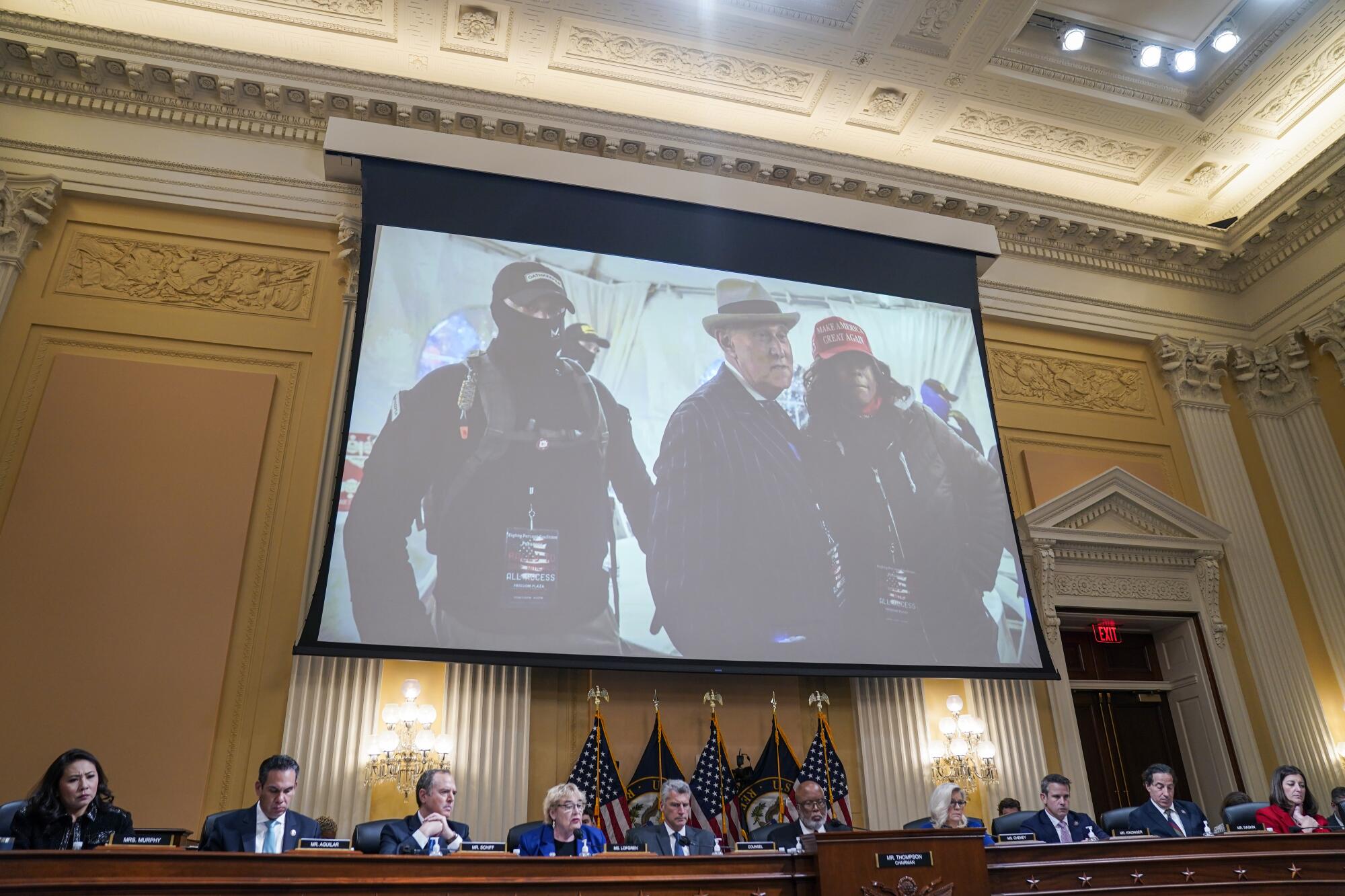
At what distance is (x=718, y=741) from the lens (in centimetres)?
616

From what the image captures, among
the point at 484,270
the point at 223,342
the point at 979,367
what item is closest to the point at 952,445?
the point at 979,367

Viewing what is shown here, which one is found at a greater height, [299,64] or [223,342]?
[299,64]

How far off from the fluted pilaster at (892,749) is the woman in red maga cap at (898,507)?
38 centimetres

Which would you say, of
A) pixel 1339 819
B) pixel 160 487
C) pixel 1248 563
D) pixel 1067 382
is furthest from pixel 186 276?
pixel 1248 563

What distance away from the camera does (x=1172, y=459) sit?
8.80 metres

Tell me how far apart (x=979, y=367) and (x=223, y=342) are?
5.93 metres

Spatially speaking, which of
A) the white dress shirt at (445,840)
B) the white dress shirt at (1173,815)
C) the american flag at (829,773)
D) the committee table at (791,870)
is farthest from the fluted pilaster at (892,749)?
the white dress shirt at (445,840)

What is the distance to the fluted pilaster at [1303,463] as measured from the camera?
26.9 ft

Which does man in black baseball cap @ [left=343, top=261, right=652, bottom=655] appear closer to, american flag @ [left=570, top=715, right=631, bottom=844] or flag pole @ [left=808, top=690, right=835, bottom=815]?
american flag @ [left=570, top=715, right=631, bottom=844]

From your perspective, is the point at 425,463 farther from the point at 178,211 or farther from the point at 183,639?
the point at 178,211

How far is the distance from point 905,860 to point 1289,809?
2.87 meters

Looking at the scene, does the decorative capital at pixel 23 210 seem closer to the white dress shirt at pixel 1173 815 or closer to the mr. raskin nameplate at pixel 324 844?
the mr. raskin nameplate at pixel 324 844

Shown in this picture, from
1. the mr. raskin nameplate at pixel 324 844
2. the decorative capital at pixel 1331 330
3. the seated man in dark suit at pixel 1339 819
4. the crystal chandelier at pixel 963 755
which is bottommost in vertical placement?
the mr. raskin nameplate at pixel 324 844

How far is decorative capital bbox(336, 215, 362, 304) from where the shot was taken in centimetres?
717
